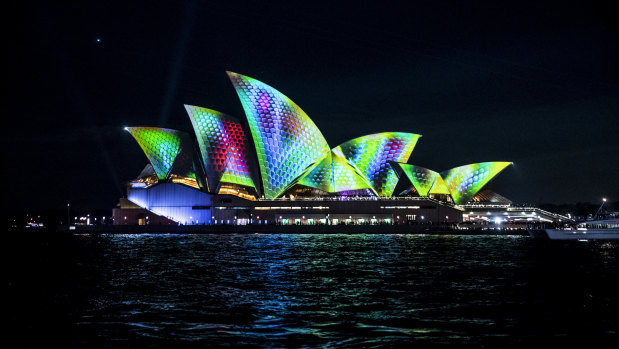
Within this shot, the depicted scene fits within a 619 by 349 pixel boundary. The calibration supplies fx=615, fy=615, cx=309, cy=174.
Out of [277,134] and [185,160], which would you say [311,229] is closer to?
[277,134]

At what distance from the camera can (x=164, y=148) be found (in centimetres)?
7388

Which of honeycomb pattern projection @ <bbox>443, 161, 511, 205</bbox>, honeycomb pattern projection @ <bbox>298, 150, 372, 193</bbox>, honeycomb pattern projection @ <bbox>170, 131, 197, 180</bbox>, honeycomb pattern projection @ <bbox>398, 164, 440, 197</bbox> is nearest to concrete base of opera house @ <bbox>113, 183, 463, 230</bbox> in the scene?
honeycomb pattern projection @ <bbox>398, 164, 440, 197</bbox>

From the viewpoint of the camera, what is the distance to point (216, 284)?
20.3m

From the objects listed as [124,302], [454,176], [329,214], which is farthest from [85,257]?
[454,176]

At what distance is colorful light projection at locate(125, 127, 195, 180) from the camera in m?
72.8

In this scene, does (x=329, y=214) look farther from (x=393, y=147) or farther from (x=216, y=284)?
(x=216, y=284)

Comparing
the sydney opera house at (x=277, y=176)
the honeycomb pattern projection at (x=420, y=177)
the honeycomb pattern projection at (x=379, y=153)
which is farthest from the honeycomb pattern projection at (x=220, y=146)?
the honeycomb pattern projection at (x=420, y=177)

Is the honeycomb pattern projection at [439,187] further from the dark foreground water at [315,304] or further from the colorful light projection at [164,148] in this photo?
the dark foreground water at [315,304]

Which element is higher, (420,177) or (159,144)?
(159,144)

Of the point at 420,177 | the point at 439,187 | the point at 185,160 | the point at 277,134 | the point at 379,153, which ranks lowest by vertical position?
the point at 439,187

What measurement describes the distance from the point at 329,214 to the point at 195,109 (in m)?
21.9

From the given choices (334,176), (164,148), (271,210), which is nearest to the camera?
(164,148)

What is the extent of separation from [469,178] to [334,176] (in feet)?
61.6

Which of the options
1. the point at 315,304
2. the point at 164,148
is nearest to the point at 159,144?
the point at 164,148
